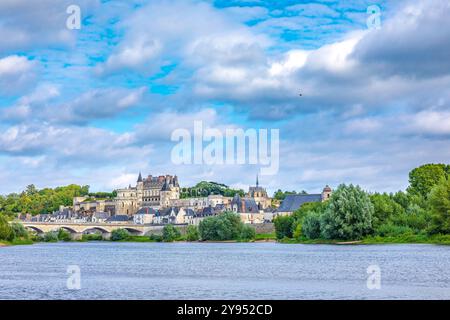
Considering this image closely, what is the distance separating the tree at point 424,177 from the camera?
89312 millimetres

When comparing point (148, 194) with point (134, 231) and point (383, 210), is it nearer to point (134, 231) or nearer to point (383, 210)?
point (134, 231)

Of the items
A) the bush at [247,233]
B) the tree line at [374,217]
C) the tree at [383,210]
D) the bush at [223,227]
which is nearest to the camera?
the tree line at [374,217]

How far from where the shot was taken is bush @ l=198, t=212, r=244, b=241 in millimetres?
91950

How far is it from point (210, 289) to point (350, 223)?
37.9 meters

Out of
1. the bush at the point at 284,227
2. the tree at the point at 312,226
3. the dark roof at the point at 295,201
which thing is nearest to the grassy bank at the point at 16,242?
the bush at the point at 284,227

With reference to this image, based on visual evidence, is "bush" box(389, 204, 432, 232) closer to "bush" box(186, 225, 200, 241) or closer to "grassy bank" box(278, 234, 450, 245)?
"grassy bank" box(278, 234, 450, 245)

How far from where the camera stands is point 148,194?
170m

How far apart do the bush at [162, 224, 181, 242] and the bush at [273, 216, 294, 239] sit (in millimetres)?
27114

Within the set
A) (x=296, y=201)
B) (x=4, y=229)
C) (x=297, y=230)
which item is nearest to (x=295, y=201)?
(x=296, y=201)

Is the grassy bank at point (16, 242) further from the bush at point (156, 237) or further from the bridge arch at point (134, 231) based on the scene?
the bridge arch at point (134, 231)

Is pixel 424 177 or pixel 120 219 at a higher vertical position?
pixel 424 177

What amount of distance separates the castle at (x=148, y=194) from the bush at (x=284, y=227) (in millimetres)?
80667

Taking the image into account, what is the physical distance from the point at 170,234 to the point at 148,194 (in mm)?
62388
